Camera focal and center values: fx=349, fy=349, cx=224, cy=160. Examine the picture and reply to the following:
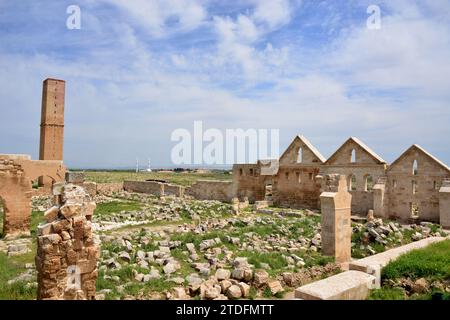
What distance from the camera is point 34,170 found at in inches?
1192

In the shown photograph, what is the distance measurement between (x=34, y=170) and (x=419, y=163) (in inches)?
1172

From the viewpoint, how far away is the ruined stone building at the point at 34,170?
610 inches

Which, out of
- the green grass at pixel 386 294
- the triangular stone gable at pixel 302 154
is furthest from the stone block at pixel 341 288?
the triangular stone gable at pixel 302 154

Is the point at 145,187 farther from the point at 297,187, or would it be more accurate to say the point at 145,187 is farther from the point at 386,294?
the point at 386,294

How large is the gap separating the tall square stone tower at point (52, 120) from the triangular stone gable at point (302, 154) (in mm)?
23466

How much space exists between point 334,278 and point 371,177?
60.6ft

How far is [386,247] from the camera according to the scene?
1300 centimetres

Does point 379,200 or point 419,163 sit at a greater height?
point 419,163

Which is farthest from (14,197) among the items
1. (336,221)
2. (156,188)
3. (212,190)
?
(156,188)

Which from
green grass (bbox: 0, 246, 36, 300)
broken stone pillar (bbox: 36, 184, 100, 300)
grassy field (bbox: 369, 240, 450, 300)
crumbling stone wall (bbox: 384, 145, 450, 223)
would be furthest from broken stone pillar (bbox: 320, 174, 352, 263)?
crumbling stone wall (bbox: 384, 145, 450, 223)

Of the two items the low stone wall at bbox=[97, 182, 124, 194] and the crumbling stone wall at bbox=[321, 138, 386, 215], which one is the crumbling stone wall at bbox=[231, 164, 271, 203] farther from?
the low stone wall at bbox=[97, 182, 124, 194]

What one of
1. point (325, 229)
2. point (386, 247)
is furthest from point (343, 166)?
point (325, 229)

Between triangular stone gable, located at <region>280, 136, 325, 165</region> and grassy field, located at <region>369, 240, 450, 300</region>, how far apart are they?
17881 millimetres
